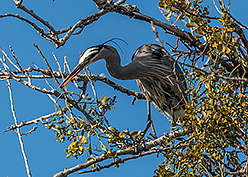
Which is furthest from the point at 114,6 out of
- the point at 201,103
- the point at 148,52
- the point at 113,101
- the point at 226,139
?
the point at 148,52

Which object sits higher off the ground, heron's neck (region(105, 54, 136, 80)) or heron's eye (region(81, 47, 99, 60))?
heron's eye (region(81, 47, 99, 60))

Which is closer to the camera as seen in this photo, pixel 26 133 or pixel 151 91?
pixel 26 133

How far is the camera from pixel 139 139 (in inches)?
84.4

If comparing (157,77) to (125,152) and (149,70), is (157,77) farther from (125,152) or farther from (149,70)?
(125,152)

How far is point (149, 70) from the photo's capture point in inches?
130

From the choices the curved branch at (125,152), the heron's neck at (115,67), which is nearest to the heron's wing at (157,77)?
the heron's neck at (115,67)

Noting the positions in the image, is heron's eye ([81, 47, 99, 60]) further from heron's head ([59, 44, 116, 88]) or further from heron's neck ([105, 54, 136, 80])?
heron's neck ([105, 54, 136, 80])

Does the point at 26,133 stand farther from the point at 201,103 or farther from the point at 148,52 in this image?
the point at 148,52

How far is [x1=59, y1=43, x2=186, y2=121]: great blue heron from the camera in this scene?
3069 mm

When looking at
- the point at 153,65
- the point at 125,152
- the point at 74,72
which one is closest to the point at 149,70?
the point at 153,65

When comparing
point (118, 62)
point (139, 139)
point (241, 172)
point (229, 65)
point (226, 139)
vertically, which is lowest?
point (241, 172)

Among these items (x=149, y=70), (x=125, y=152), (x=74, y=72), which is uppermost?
(x=149, y=70)

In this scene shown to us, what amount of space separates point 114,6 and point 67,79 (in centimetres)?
69

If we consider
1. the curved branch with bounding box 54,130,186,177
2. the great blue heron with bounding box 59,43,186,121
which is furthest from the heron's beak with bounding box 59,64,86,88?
the curved branch with bounding box 54,130,186,177
